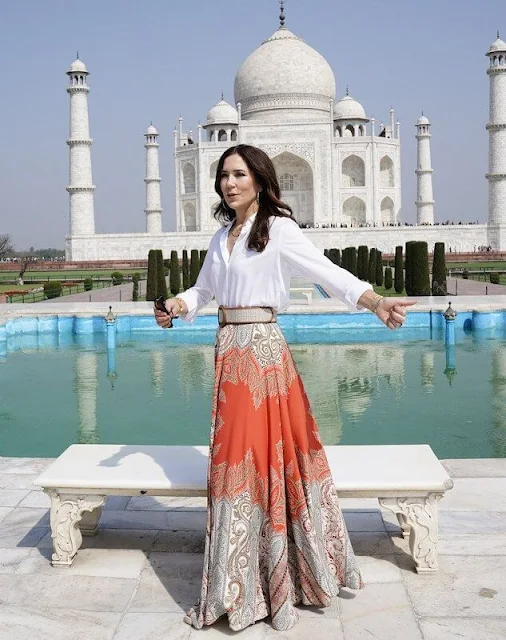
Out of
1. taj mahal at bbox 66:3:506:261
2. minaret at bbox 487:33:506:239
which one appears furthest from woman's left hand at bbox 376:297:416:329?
minaret at bbox 487:33:506:239

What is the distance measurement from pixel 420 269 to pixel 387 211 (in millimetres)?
19738

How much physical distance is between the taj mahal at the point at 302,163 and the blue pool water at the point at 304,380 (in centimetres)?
1879

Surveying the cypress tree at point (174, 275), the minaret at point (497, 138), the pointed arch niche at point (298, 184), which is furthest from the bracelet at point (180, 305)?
the pointed arch niche at point (298, 184)

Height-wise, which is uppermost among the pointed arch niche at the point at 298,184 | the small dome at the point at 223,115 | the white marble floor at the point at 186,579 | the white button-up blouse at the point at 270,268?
the small dome at the point at 223,115

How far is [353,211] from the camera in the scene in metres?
31.9

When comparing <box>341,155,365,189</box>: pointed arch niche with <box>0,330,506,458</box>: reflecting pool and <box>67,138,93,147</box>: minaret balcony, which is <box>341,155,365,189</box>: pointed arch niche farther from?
<box>0,330,506,458</box>: reflecting pool

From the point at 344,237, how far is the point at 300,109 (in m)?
6.77

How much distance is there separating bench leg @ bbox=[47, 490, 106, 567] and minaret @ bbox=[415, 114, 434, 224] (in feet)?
102

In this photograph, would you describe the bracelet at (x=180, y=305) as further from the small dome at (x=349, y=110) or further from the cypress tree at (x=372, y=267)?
the small dome at (x=349, y=110)

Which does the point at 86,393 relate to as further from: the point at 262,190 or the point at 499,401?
the point at 262,190

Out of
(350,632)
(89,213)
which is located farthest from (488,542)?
(89,213)

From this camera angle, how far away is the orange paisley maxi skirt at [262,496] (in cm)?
199

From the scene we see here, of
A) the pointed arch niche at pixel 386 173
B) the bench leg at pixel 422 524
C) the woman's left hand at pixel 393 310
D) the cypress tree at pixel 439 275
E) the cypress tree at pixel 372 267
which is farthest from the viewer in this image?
the pointed arch niche at pixel 386 173

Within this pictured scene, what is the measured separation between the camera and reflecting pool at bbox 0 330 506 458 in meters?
4.96
